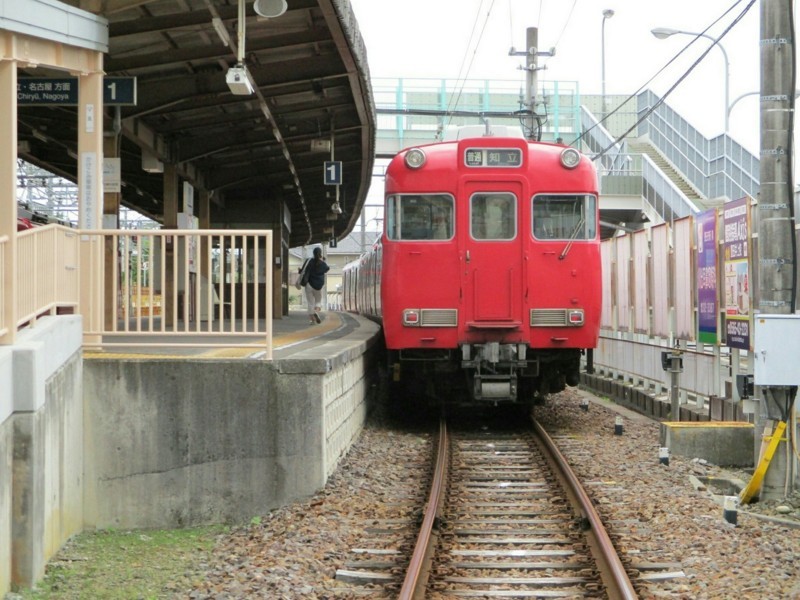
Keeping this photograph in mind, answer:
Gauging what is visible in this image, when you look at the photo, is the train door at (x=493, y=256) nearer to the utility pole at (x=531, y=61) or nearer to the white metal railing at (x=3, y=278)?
the white metal railing at (x=3, y=278)

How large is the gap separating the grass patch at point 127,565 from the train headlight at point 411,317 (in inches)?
174

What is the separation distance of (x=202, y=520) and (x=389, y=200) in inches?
207

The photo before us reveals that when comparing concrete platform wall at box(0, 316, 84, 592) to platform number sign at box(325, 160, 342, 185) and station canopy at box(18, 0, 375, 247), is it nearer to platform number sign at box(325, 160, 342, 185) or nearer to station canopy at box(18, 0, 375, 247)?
station canopy at box(18, 0, 375, 247)

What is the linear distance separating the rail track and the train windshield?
3.10 metres

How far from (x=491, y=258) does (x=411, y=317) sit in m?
1.16

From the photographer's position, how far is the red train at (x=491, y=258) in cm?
1166

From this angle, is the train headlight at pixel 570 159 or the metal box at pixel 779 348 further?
the train headlight at pixel 570 159

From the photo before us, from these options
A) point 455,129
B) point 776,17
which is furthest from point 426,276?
point 776,17

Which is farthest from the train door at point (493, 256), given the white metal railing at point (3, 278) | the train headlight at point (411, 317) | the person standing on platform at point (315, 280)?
the white metal railing at point (3, 278)

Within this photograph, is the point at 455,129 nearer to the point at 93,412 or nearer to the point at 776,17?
the point at 776,17

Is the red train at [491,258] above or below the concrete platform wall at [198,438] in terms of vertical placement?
above

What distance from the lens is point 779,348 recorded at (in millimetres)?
8750

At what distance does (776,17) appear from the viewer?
905 centimetres

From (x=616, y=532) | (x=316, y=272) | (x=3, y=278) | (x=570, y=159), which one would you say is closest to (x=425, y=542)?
(x=616, y=532)
